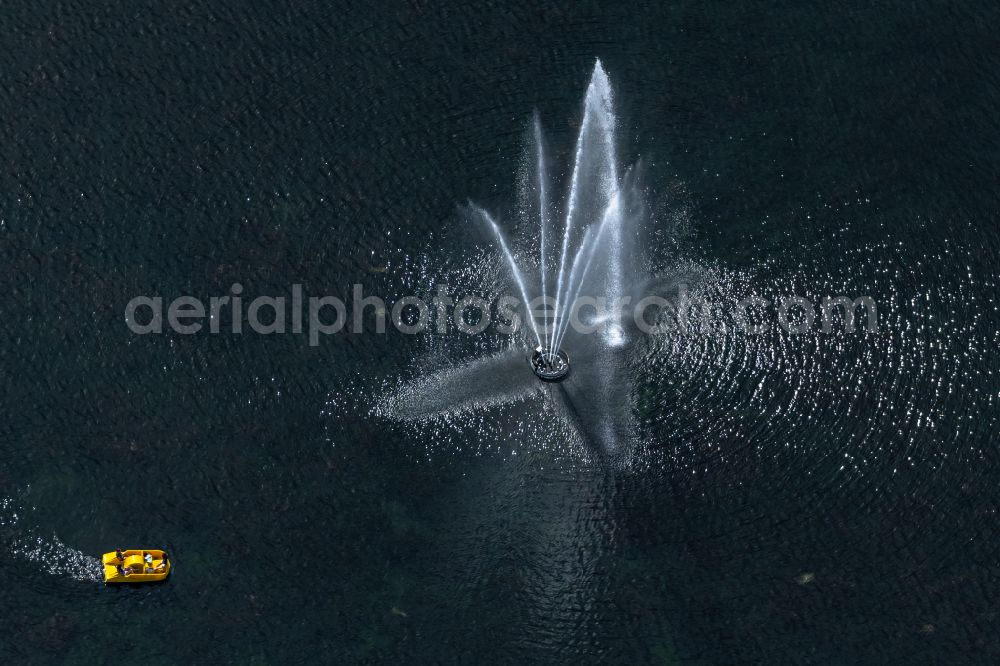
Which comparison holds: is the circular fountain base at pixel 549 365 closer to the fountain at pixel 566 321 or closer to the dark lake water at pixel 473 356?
the fountain at pixel 566 321

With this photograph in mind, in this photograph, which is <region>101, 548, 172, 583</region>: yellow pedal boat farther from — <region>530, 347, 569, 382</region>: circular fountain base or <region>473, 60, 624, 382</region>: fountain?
<region>473, 60, 624, 382</region>: fountain

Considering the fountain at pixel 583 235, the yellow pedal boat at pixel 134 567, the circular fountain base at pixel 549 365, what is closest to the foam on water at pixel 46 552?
the yellow pedal boat at pixel 134 567

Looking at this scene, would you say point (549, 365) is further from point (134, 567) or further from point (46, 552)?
point (46, 552)

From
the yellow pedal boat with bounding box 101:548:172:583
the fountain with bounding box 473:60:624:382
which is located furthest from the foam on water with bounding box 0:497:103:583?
the fountain with bounding box 473:60:624:382

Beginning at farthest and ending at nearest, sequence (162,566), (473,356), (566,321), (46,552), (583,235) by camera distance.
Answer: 1. (583,235)
2. (566,321)
3. (473,356)
4. (46,552)
5. (162,566)

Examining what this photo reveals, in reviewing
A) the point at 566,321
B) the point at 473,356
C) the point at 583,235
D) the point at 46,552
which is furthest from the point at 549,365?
the point at 46,552

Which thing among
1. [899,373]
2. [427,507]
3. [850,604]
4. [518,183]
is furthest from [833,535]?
[518,183]
